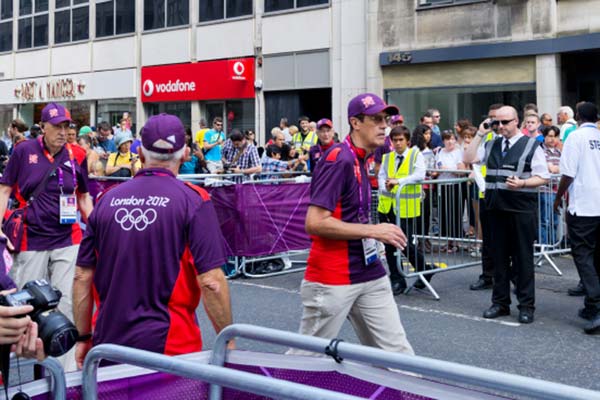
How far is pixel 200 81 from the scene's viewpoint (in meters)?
28.5

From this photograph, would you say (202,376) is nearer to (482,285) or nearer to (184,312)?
(184,312)

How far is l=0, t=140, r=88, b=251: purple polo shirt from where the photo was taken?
6250 mm

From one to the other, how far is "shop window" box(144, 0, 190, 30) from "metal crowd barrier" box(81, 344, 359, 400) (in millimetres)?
27641

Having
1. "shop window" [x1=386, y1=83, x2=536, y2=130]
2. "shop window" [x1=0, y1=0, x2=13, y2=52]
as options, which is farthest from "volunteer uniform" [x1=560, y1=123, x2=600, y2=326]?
"shop window" [x1=0, y1=0, x2=13, y2=52]

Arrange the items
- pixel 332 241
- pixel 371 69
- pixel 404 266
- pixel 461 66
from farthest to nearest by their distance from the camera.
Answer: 1. pixel 371 69
2. pixel 461 66
3. pixel 404 266
4. pixel 332 241

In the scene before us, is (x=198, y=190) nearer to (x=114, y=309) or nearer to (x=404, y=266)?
(x=114, y=309)

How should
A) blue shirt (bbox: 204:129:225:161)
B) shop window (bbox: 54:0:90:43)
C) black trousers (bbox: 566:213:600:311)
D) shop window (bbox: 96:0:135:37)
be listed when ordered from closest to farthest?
black trousers (bbox: 566:213:600:311) → blue shirt (bbox: 204:129:225:161) → shop window (bbox: 96:0:135:37) → shop window (bbox: 54:0:90:43)

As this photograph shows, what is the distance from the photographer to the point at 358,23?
23516mm

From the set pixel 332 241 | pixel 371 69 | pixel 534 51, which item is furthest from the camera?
pixel 371 69

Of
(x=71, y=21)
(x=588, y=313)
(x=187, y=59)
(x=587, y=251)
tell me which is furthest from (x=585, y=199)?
(x=71, y=21)

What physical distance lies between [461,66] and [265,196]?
11.8 m

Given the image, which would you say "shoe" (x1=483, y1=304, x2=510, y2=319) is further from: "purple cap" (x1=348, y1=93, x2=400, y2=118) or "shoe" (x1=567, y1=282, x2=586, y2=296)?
"purple cap" (x1=348, y1=93, x2=400, y2=118)

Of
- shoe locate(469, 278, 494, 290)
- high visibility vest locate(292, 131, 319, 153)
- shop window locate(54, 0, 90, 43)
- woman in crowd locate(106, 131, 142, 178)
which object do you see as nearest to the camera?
shoe locate(469, 278, 494, 290)

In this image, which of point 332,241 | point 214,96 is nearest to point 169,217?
point 332,241
